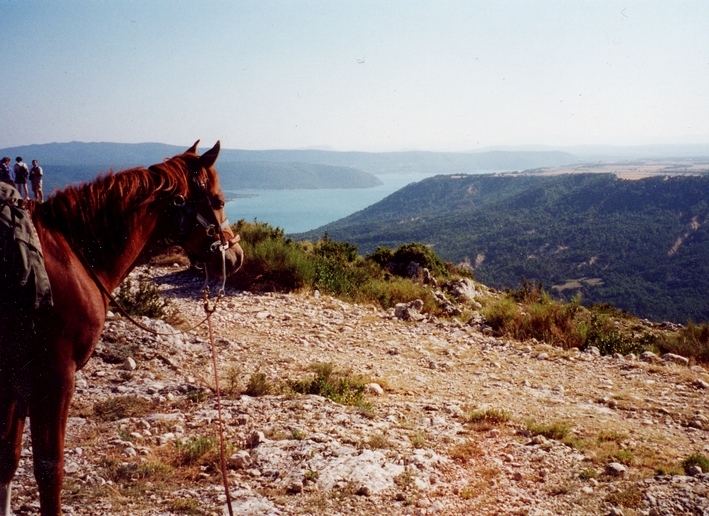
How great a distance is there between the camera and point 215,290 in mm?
9477

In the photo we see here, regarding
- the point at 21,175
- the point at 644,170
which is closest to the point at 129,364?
the point at 21,175

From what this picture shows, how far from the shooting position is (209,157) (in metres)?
3.21

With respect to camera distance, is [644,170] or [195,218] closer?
[195,218]

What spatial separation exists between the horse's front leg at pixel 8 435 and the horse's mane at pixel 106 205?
2.78 ft

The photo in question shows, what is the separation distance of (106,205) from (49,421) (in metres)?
1.26

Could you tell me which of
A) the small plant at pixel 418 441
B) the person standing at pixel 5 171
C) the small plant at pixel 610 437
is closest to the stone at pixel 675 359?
the small plant at pixel 610 437

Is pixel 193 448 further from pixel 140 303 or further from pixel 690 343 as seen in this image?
pixel 690 343

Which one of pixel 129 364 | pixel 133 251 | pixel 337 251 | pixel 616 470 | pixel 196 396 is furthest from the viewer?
pixel 337 251

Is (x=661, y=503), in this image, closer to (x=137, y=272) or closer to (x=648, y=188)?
(x=137, y=272)

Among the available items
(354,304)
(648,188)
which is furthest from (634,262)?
(354,304)

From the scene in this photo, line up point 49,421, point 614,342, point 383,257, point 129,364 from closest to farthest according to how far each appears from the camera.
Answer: point 49,421, point 129,364, point 614,342, point 383,257

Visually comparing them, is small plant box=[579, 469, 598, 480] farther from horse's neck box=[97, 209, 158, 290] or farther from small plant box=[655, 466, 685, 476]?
horse's neck box=[97, 209, 158, 290]

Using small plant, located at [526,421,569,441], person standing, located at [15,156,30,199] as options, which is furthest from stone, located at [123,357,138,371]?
person standing, located at [15,156,30,199]

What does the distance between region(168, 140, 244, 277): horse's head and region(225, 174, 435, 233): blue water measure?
7745 cm
